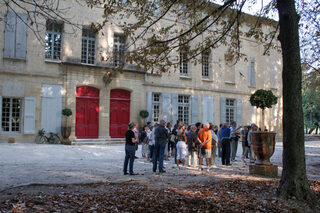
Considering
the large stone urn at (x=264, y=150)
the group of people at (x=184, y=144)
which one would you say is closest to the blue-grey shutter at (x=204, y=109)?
the group of people at (x=184, y=144)

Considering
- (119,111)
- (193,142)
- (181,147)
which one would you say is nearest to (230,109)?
(119,111)

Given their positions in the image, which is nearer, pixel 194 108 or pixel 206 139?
A: pixel 206 139

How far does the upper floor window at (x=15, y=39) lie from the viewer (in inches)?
636

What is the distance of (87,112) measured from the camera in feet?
60.1

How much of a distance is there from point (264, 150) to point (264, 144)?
0.18 metres

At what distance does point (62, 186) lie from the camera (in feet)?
21.6

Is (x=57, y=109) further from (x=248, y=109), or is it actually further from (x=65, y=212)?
(x=248, y=109)

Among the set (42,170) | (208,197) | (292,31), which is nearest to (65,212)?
(208,197)

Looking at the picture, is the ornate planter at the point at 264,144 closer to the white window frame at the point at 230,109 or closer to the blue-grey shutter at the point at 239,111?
the white window frame at the point at 230,109

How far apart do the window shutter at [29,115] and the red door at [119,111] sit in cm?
460

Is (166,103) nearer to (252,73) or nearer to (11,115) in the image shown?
(252,73)

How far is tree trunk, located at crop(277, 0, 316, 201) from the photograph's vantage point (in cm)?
611

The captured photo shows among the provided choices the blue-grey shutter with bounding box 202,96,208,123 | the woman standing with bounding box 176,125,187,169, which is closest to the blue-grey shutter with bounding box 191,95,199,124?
the blue-grey shutter with bounding box 202,96,208,123

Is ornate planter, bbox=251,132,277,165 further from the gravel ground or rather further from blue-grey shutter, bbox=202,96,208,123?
blue-grey shutter, bbox=202,96,208,123
